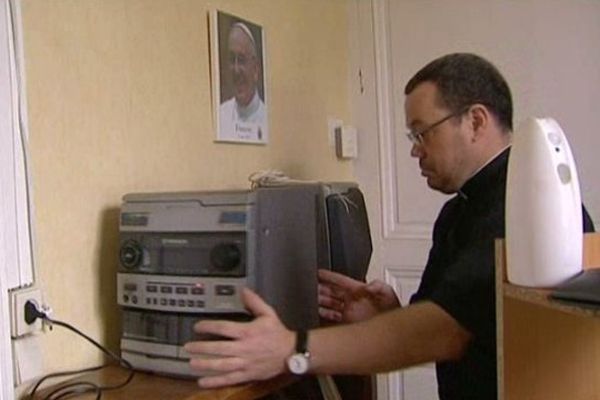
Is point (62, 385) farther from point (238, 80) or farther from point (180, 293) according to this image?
point (238, 80)

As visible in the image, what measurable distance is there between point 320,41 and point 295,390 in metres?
1.34

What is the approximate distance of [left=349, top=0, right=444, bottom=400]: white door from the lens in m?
2.58

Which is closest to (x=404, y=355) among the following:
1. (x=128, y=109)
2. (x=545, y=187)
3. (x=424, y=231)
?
(x=545, y=187)

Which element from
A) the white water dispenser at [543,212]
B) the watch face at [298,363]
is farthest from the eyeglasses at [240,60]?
the white water dispenser at [543,212]

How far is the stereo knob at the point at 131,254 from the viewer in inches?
52.2

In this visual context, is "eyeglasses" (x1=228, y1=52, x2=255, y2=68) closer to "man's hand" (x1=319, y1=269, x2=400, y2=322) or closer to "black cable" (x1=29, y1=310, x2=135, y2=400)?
"man's hand" (x1=319, y1=269, x2=400, y2=322)

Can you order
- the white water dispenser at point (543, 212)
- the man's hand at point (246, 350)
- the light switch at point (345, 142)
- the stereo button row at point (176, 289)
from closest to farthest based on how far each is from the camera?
the white water dispenser at point (543, 212) → the man's hand at point (246, 350) → the stereo button row at point (176, 289) → the light switch at point (345, 142)

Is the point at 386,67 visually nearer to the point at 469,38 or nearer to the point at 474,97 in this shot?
the point at 469,38

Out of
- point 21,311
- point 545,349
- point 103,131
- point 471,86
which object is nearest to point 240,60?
point 103,131

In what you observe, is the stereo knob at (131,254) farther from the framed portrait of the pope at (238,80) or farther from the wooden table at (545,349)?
the wooden table at (545,349)

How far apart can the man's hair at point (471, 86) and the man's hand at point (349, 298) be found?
1.58 feet

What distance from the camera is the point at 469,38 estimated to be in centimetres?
248

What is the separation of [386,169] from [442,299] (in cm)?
148

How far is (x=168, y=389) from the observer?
1200mm
